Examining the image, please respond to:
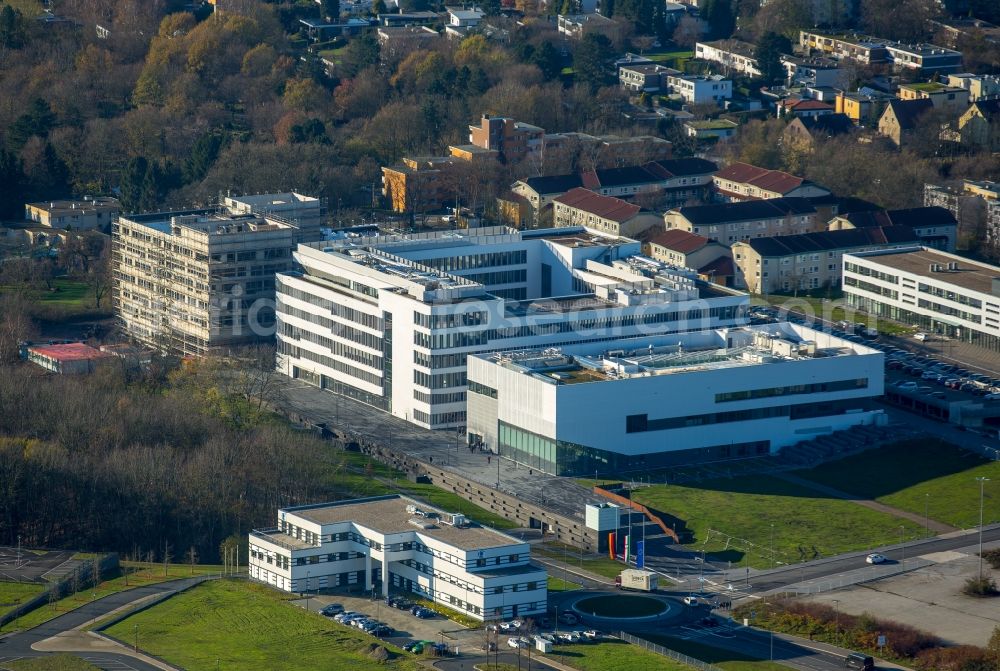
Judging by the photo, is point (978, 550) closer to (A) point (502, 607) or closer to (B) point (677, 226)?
(A) point (502, 607)

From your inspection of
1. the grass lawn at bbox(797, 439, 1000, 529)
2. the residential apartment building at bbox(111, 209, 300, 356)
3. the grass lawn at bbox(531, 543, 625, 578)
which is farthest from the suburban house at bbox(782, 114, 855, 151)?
the grass lawn at bbox(531, 543, 625, 578)

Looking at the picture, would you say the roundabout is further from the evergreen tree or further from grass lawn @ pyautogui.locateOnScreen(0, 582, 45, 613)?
the evergreen tree

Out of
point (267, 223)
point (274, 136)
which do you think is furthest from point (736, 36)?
point (267, 223)

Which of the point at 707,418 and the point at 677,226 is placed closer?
the point at 707,418

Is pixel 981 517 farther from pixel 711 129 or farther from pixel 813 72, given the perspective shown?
pixel 813 72

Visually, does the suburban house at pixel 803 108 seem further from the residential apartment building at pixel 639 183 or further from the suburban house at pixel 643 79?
the residential apartment building at pixel 639 183

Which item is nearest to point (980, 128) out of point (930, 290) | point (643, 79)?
point (643, 79)

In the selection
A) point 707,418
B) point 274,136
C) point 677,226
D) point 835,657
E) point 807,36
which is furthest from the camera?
point 807,36
